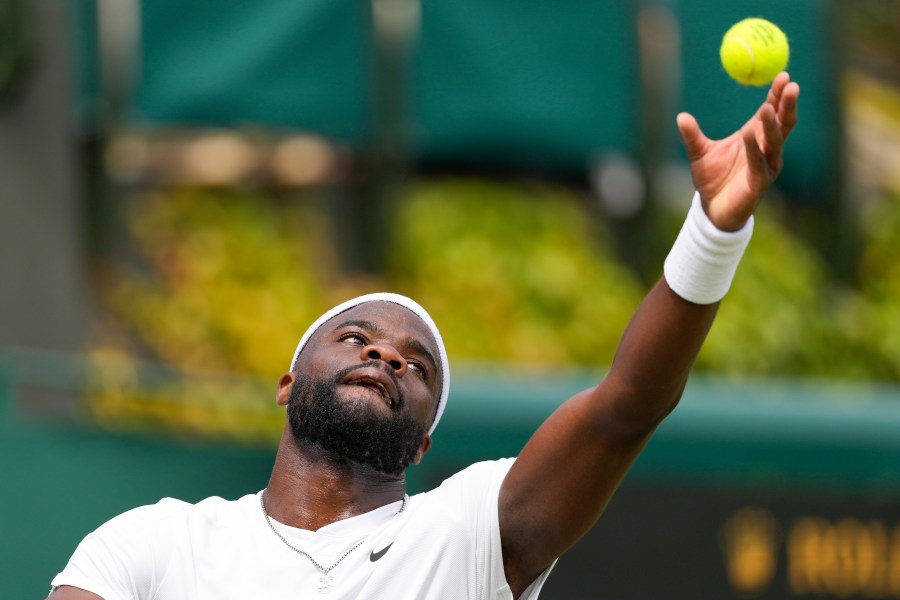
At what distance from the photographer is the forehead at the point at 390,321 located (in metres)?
3.98

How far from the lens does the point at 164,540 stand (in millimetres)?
3568

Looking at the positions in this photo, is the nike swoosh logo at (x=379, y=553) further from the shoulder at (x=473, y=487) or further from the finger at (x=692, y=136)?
the finger at (x=692, y=136)

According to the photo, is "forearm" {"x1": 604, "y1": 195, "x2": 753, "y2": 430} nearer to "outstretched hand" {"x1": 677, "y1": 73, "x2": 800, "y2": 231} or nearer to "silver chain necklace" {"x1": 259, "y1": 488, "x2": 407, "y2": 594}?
"outstretched hand" {"x1": 677, "y1": 73, "x2": 800, "y2": 231}

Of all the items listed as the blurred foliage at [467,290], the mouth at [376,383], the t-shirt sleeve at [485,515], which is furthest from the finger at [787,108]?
the blurred foliage at [467,290]

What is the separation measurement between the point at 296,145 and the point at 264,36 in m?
0.73

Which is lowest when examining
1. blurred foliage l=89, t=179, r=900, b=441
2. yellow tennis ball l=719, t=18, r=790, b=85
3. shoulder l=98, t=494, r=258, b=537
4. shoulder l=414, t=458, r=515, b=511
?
blurred foliage l=89, t=179, r=900, b=441

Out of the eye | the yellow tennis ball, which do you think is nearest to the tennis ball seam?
the yellow tennis ball

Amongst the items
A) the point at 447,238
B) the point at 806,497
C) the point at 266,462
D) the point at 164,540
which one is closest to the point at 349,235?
the point at 447,238

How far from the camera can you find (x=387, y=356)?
3838 mm

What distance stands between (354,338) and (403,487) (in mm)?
391

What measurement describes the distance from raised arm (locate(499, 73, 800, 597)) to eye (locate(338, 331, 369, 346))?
61cm

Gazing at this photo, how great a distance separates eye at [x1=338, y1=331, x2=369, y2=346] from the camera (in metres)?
3.93

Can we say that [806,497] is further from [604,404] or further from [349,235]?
[604,404]

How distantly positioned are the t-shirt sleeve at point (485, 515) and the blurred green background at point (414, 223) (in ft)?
10.1
